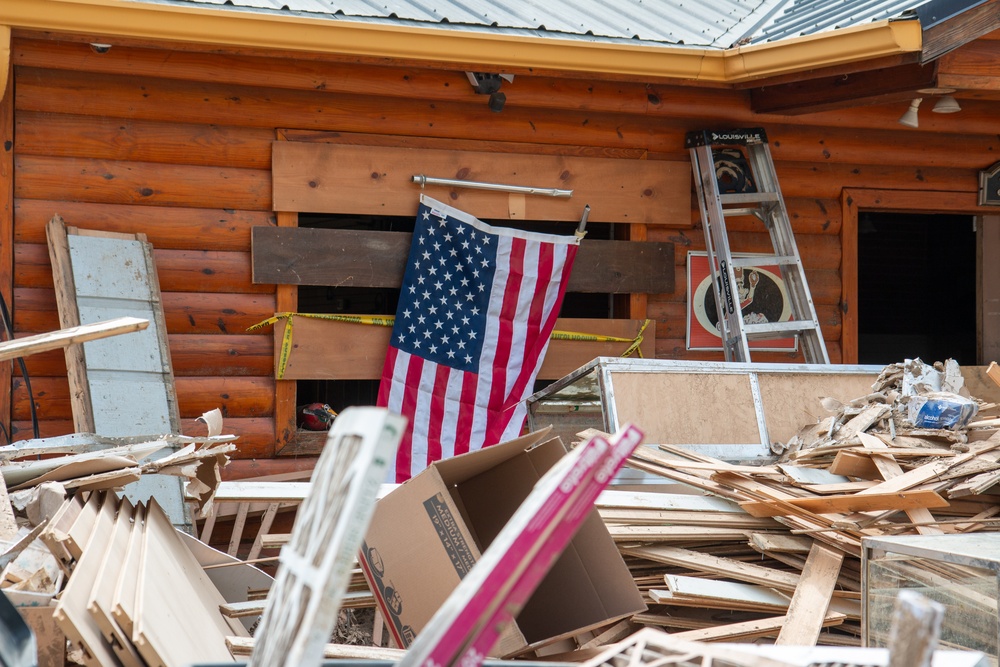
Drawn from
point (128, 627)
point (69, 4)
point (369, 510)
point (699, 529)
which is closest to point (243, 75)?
point (69, 4)

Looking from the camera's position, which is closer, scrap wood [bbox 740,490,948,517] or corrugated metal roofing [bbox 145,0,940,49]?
scrap wood [bbox 740,490,948,517]

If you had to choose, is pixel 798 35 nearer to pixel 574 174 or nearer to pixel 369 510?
pixel 574 174

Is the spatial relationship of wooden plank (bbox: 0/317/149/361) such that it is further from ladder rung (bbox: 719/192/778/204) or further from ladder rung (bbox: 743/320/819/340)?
ladder rung (bbox: 719/192/778/204)

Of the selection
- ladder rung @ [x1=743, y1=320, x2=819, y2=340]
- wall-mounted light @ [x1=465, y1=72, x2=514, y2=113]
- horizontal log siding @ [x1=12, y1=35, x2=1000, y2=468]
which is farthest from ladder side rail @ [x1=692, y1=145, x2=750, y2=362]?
wall-mounted light @ [x1=465, y1=72, x2=514, y2=113]

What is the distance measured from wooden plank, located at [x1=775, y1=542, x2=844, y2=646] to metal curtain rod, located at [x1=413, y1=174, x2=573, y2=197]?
3291mm

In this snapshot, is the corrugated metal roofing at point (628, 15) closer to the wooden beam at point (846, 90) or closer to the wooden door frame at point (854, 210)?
the wooden beam at point (846, 90)

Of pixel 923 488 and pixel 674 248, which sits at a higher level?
pixel 674 248

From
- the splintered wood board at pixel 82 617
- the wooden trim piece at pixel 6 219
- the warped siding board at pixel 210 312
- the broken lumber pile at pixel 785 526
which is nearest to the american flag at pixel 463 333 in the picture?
the warped siding board at pixel 210 312

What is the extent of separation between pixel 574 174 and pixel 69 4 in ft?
10.5

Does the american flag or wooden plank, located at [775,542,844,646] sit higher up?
the american flag

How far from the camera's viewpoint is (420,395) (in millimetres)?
6164

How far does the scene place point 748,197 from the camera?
21.1 ft

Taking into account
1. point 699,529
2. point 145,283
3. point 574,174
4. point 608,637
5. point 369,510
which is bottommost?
point 608,637

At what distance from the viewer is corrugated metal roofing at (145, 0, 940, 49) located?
5449 millimetres
